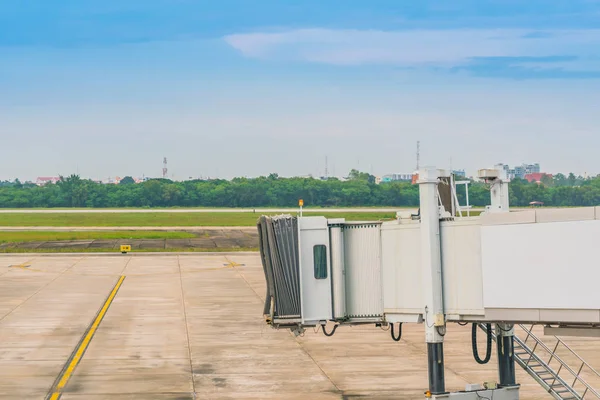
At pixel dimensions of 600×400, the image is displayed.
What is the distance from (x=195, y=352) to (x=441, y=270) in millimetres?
17040

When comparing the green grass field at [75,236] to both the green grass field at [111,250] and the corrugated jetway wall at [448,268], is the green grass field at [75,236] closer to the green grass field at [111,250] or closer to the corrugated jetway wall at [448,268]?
the green grass field at [111,250]

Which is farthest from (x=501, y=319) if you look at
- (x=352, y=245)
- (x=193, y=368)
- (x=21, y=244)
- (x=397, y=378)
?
(x=21, y=244)

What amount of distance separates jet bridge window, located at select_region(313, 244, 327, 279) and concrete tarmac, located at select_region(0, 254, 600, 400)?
7.54 meters

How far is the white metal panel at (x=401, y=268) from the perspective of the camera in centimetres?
1991

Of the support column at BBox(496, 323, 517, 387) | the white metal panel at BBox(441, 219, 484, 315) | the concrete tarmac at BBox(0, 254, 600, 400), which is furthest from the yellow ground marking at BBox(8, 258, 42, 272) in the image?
the white metal panel at BBox(441, 219, 484, 315)

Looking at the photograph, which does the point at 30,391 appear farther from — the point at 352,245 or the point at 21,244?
the point at 21,244

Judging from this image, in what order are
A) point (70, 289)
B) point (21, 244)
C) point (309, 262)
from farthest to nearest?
point (21, 244) < point (70, 289) < point (309, 262)

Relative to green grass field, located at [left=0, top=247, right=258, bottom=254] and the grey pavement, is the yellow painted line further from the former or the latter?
the grey pavement

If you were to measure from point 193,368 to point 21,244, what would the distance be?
69722 millimetres

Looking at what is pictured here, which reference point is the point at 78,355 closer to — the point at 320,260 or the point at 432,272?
the point at 320,260

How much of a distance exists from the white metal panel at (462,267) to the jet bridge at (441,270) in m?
0.02

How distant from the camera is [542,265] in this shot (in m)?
17.5

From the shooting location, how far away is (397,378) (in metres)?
29.6

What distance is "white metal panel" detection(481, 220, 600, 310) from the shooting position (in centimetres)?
1697
